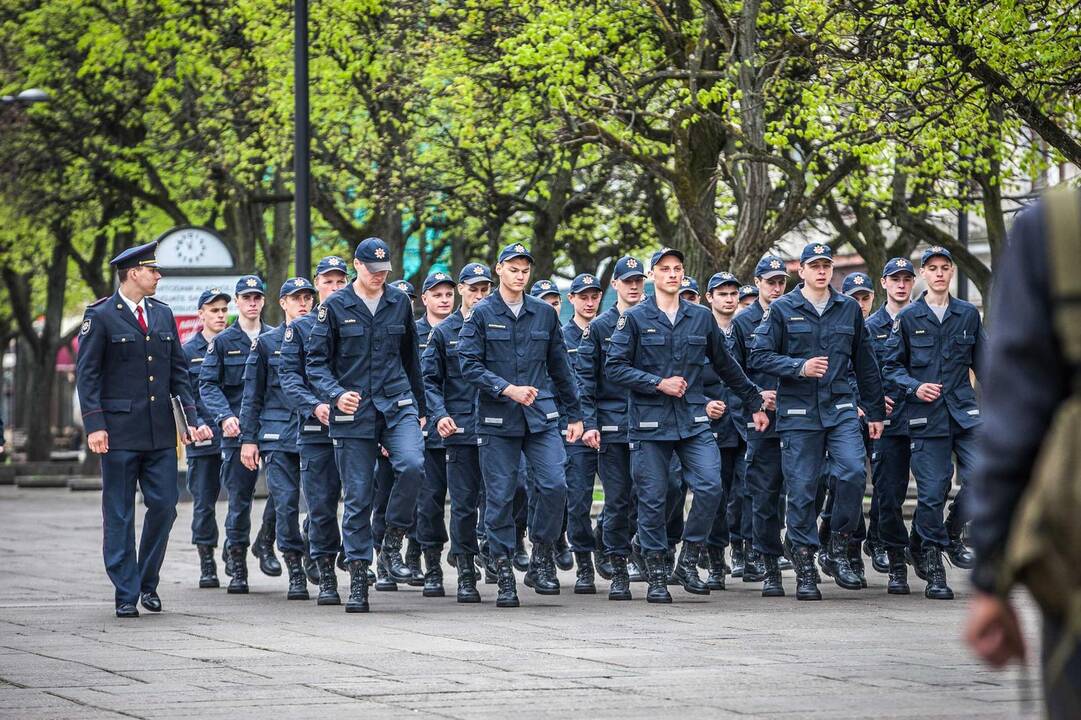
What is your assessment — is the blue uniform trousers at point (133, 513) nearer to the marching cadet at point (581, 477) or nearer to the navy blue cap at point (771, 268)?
the marching cadet at point (581, 477)

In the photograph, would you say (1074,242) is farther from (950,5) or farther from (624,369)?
(950,5)

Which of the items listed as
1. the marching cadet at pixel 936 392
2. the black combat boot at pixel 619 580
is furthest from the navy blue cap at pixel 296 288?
the marching cadet at pixel 936 392

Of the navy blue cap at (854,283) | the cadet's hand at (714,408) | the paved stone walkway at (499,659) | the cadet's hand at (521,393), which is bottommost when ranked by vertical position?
the paved stone walkway at (499,659)

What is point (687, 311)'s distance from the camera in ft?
39.6

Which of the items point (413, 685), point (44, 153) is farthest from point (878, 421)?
point (44, 153)

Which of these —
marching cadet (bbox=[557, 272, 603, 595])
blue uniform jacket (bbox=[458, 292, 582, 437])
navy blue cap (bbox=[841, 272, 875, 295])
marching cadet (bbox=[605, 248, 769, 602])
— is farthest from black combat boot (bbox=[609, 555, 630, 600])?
navy blue cap (bbox=[841, 272, 875, 295])

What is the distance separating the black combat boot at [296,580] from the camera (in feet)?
40.4

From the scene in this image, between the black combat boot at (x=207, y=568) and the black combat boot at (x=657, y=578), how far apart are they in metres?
3.46

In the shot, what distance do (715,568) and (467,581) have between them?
1961 millimetres

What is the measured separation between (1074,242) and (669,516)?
33.0ft

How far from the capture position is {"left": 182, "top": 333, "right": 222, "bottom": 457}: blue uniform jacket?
13508 millimetres

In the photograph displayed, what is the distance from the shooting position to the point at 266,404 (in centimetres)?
1328

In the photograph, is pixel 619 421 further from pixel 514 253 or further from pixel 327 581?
pixel 327 581

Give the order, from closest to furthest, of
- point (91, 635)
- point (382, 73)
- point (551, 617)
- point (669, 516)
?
point (91, 635) < point (551, 617) < point (669, 516) < point (382, 73)
